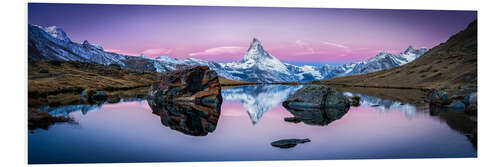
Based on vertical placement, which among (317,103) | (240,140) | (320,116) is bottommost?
(240,140)

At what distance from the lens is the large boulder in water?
114 feet

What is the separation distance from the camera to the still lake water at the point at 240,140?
1461cm

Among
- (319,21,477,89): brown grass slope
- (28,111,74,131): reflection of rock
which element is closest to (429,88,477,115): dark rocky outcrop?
(319,21,477,89): brown grass slope

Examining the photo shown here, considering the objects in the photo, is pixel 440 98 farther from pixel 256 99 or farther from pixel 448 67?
pixel 256 99

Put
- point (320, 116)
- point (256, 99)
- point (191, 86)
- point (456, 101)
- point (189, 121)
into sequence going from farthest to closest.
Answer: point (256, 99)
point (191, 86)
point (456, 101)
point (320, 116)
point (189, 121)

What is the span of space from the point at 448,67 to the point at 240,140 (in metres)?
33.8

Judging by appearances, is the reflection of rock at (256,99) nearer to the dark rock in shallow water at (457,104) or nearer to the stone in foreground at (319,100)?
the stone in foreground at (319,100)

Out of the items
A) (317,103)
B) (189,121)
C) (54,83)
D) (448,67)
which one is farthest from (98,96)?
(448,67)

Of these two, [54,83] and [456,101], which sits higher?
[54,83]

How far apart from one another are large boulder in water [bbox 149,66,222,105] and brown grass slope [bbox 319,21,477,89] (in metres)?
22.7

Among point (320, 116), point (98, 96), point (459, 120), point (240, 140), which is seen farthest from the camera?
point (98, 96)

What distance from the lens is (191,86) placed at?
35531mm

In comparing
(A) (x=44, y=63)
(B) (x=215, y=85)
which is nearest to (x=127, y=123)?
(A) (x=44, y=63)

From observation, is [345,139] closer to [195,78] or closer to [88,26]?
[88,26]
